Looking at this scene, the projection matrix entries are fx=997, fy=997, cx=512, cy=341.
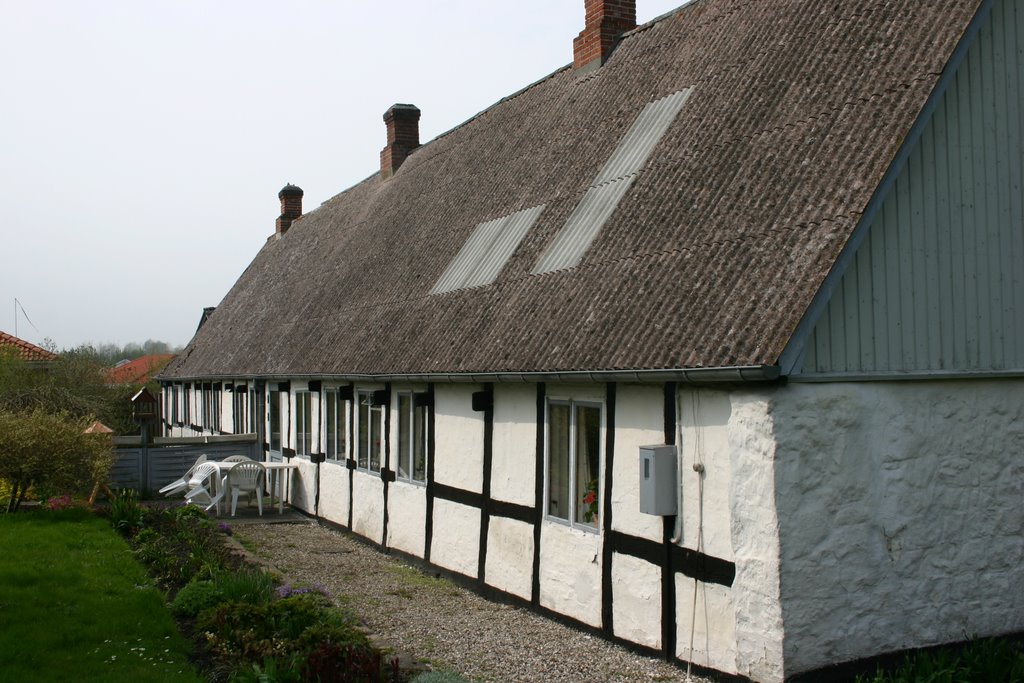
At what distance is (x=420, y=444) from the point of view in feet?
40.3

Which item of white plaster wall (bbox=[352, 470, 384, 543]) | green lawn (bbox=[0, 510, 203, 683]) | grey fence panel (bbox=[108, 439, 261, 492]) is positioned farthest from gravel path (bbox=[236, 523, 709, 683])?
grey fence panel (bbox=[108, 439, 261, 492])

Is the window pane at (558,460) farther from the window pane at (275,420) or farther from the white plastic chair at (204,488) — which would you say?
the window pane at (275,420)

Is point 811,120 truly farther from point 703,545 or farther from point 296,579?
point 296,579

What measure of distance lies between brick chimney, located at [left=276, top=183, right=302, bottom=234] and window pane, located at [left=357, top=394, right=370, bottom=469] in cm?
1615

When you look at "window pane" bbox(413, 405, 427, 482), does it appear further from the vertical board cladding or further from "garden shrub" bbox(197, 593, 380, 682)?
the vertical board cladding

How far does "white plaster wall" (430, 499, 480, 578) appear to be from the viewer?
1072 centimetres

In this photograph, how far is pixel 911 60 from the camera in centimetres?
788

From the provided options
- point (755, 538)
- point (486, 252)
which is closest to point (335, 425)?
point (486, 252)

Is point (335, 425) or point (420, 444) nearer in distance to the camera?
point (420, 444)

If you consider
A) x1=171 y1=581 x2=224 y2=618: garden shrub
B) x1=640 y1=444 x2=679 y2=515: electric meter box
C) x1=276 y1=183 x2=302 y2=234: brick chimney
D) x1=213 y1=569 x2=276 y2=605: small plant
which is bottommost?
x1=171 y1=581 x2=224 y2=618: garden shrub

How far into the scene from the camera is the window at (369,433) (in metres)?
13.5

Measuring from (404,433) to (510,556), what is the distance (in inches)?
128

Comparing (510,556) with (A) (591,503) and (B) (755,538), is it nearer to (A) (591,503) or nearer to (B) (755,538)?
(A) (591,503)

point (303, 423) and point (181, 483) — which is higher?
point (303, 423)
